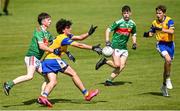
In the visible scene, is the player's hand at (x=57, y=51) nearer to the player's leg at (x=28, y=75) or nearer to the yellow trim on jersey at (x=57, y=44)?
the yellow trim on jersey at (x=57, y=44)

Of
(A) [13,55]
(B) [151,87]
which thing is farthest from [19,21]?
(B) [151,87]

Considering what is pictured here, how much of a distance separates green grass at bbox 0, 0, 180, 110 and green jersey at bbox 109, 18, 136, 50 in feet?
4.28

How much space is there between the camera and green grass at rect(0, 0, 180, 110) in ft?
52.2

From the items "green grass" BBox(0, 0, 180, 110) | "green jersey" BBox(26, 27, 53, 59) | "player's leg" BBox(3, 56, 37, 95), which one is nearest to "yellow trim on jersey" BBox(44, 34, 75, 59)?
"green jersey" BBox(26, 27, 53, 59)

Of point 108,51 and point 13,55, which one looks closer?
point 108,51

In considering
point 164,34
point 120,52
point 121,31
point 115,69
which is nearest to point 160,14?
point 164,34

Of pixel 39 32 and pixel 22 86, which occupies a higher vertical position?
pixel 39 32

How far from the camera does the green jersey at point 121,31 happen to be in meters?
19.3

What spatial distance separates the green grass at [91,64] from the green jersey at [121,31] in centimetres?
131

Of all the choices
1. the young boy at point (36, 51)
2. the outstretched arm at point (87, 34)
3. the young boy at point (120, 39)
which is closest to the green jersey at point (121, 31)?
the young boy at point (120, 39)

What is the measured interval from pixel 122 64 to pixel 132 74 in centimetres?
211

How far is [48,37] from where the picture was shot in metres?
15.8

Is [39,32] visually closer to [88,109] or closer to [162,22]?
[88,109]

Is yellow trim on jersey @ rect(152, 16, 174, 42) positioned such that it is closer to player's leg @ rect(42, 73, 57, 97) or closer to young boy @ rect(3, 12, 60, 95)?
young boy @ rect(3, 12, 60, 95)
